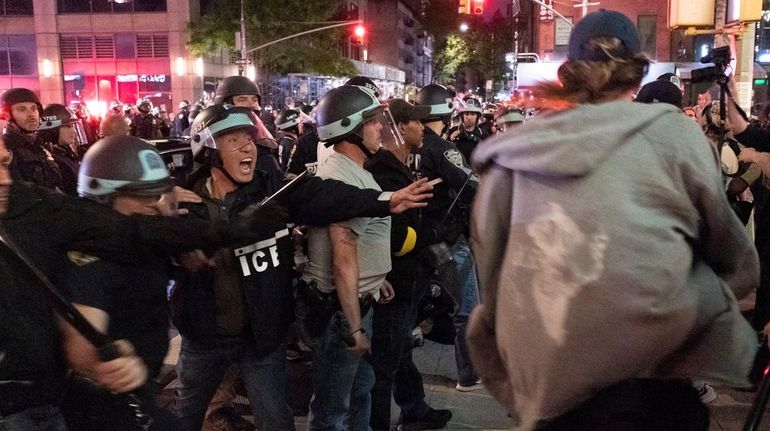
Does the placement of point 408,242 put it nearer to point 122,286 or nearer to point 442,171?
point 442,171

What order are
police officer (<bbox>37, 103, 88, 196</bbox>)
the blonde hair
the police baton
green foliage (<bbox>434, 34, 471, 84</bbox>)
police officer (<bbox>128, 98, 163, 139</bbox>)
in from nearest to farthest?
the blonde hair → the police baton → police officer (<bbox>37, 103, 88, 196</bbox>) → police officer (<bbox>128, 98, 163, 139</bbox>) → green foliage (<bbox>434, 34, 471, 84</bbox>)

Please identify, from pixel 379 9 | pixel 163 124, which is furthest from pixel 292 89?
pixel 379 9

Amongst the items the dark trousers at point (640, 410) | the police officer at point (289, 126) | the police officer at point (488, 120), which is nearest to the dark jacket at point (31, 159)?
the police officer at point (289, 126)

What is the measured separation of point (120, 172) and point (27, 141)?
5.20 metres

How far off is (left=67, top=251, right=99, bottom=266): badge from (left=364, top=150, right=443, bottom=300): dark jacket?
→ 1.95 meters

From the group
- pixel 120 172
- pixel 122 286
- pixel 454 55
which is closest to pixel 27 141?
pixel 120 172

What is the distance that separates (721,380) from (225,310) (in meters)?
2.39

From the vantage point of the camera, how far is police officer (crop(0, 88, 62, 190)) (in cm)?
732

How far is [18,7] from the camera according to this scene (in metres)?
46.5

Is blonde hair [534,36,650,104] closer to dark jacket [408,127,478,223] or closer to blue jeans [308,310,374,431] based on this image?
blue jeans [308,310,374,431]

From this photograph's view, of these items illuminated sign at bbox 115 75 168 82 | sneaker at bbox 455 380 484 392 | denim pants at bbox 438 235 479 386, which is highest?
illuminated sign at bbox 115 75 168 82

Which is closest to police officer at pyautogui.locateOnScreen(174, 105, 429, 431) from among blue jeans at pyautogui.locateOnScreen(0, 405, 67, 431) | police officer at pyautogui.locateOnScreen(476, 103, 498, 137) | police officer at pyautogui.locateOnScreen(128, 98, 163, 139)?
blue jeans at pyautogui.locateOnScreen(0, 405, 67, 431)

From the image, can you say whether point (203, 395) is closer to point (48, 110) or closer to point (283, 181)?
point (283, 181)

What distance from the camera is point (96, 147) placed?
3.31m
